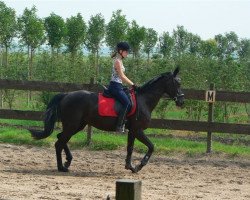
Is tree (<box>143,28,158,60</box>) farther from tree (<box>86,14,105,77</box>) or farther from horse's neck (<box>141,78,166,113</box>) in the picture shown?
horse's neck (<box>141,78,166,113</box>)

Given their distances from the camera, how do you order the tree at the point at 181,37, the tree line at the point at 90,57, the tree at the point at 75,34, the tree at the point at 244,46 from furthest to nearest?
the tree at the point at 244,46 → the tree at the point at 181,37 → the tree at the point at 75,34 → the tree line at the point at 90,57

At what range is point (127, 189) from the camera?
3770 millimetres

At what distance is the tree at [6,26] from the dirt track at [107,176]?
1459 cm

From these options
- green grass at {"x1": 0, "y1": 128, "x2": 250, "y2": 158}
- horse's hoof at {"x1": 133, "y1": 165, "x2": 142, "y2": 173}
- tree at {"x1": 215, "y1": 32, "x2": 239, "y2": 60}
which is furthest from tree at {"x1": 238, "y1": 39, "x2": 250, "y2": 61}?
horse's hoof at {"x1": 133, "y1": 165, "x2": 142, "y2": 173}

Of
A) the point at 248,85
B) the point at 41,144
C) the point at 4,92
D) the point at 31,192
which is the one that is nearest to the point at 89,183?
the point at 31,192

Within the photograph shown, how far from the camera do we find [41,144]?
527 inches

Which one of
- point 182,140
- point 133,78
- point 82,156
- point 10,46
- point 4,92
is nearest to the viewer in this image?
point 82,156

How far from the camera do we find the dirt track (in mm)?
8086

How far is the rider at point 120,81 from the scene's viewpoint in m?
10.2

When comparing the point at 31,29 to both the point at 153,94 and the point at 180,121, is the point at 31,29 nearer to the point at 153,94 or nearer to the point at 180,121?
the point at 180,121

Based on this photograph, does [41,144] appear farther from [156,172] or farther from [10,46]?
[10,46]

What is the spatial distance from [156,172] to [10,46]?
19015 mm

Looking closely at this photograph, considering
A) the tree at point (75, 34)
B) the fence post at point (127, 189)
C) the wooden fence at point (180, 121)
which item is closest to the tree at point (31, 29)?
the tree at point (75, 34)

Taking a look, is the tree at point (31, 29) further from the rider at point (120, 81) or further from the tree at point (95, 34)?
the rider at point (120, 81)
